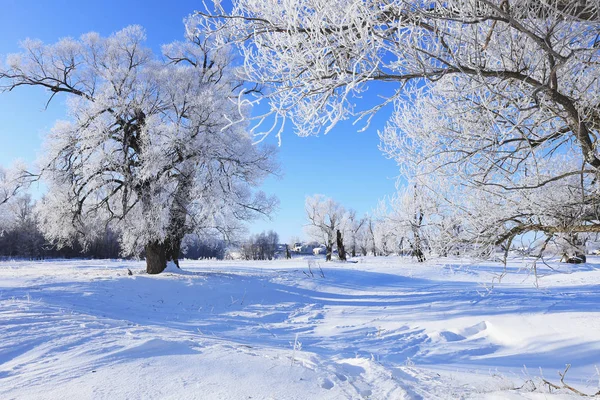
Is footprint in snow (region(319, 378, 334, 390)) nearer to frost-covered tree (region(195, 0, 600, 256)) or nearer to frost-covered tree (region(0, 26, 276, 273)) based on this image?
frost-covered tree (region(195, 0, 600, 256))

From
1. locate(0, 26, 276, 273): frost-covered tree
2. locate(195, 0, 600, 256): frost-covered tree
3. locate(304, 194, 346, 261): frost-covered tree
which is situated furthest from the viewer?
locate(304, 194, 346, 261): frost-covered tree

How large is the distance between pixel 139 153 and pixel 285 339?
914cm

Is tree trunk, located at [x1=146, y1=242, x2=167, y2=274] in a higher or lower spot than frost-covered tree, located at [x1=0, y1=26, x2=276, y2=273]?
lower

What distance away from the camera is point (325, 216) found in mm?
47156

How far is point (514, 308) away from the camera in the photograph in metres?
8.79

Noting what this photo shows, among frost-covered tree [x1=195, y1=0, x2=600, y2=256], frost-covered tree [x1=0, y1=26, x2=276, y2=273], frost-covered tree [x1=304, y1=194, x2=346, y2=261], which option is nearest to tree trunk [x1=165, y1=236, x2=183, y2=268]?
frost-covered tree [x1=0, y1=26, x2=276, y2=273]

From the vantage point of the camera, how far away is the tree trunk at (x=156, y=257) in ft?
43.6

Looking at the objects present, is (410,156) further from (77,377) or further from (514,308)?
(514,308)

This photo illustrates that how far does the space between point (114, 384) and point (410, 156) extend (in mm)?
4490

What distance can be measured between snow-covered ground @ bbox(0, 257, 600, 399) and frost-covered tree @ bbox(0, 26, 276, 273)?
2.42m

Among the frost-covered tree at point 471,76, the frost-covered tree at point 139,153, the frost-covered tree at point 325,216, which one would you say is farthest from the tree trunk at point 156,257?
the frost-covered tree at point 325,216

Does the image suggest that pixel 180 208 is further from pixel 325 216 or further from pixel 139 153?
pixel 325 216

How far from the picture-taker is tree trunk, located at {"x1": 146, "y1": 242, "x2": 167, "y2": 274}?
13289 millimetres

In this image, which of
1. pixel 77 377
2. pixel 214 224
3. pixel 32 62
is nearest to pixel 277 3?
pixel 77 377
